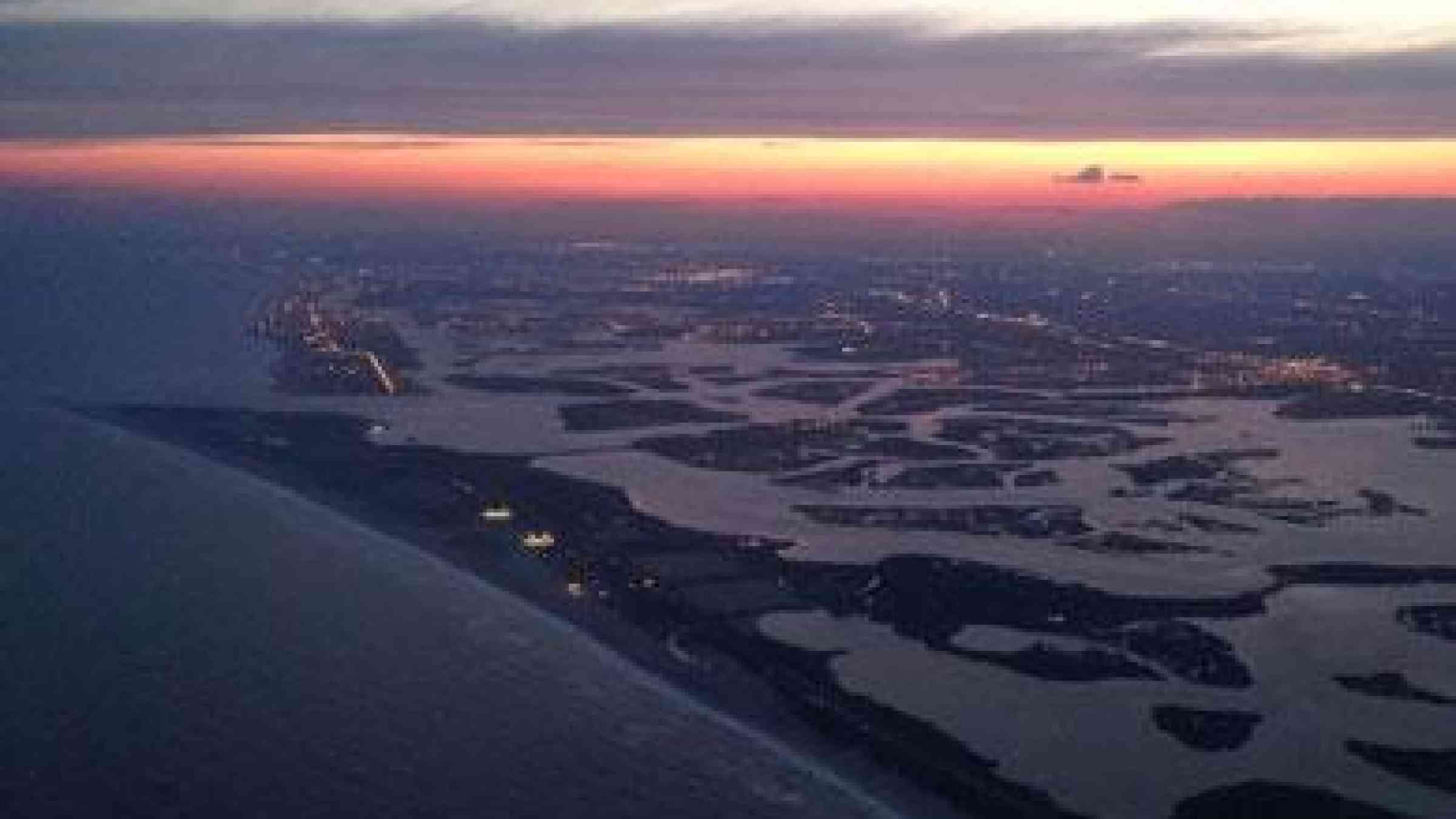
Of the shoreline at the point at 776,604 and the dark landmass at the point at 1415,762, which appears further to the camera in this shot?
the shoreline at the point at 776,604

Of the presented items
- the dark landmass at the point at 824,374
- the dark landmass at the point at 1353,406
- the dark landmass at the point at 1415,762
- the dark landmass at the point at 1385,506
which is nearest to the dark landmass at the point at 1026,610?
the dark landmass at the point at 1415,762

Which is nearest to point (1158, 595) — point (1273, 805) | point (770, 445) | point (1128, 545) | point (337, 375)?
point (1128, 545)

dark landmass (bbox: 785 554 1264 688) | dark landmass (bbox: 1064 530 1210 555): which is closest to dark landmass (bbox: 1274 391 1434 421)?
dark landmass (bbox: 1064 530 1210 555)

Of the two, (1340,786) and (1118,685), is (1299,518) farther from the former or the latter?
(1340,786)

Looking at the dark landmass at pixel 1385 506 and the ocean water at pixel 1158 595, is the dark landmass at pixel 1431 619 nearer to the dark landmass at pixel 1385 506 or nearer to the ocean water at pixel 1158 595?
the ocean water at pixel 1158 595

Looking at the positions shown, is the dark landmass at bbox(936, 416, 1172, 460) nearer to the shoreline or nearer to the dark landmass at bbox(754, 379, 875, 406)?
the dark landmass at bbox(754, 379, 875, 406)

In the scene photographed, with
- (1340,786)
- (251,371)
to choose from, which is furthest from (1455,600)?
(251,371)
